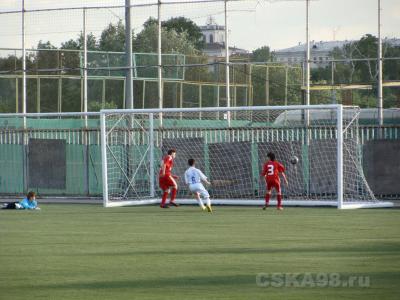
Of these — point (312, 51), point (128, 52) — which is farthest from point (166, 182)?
point (312, 51)

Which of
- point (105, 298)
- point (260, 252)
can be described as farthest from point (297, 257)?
point (105, 298)

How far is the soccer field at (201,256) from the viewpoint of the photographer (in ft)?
41.7

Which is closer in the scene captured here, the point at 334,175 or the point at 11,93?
the point at 334,175

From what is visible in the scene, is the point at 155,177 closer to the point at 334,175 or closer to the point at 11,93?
the point at 334,175

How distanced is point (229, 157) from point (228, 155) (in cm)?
7

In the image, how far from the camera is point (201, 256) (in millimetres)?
16438

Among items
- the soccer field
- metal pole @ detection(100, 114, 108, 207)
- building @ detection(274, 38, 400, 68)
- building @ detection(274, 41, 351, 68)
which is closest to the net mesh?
metal pole @ detection(100, 114, 108, 207)

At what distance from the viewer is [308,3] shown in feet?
114

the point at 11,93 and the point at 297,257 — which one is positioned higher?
the point at 11,93

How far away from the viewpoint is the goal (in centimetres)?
3223

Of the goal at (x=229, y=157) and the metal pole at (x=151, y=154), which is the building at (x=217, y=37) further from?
the metal pole at (x=151, y=154)

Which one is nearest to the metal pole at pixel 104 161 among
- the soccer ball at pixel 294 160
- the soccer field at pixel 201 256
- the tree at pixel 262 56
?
the soccer field at pixel 201 256

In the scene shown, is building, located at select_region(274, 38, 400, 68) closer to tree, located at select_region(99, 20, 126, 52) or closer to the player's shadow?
tree, located at select_region(99, 20, 126, 52)

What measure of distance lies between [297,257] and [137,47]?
36.7 m
